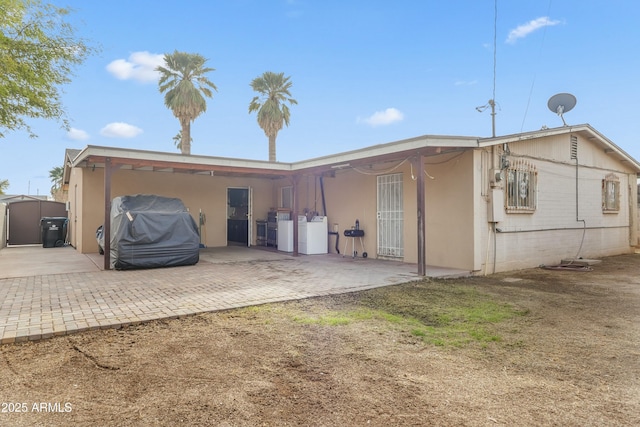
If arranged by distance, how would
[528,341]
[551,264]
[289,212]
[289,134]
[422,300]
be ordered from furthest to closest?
[289,134] → [289,212] → [551,264] → [422,300] → [528,341]

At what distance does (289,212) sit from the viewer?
1140cm

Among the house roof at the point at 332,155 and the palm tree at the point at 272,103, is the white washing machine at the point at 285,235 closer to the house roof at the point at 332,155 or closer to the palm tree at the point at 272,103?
the house roof at the point at 332,155

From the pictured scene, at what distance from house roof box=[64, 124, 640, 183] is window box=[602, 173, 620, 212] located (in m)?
0.86

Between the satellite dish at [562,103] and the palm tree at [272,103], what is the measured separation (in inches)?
502

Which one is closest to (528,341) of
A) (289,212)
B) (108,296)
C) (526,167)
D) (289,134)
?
(108,296)

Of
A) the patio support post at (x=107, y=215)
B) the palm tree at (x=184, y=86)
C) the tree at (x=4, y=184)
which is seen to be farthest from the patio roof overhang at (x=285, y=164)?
Result: the tree at (x=4, y=184)

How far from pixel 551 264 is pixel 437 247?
339 centimetres

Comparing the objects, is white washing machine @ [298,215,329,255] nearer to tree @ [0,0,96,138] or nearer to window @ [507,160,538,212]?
window @ [507,160,538,212]

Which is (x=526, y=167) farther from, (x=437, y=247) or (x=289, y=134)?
(x=289, y=134)

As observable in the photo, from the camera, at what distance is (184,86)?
1705cm

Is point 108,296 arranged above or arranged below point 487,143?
below

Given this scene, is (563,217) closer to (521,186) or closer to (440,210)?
(521,186)

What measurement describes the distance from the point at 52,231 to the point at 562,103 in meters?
15.8

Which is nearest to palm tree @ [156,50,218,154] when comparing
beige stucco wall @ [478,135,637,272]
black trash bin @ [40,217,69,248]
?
black trash bin @ [40,217,69,248]
